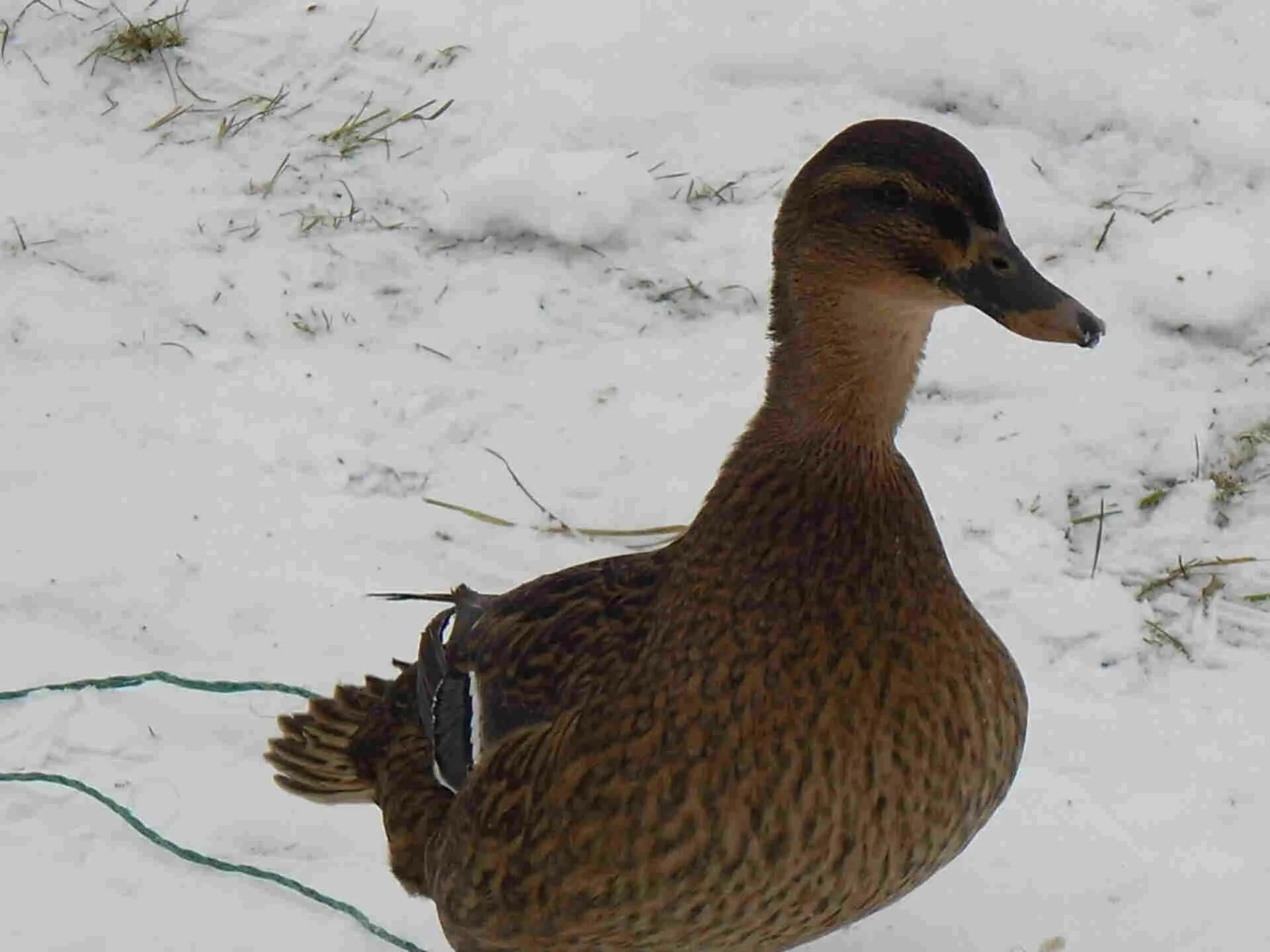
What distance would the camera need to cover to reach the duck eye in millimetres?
2012

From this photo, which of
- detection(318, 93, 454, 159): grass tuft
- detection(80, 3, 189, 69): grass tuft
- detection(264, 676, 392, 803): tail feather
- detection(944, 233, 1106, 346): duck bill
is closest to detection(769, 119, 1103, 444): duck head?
detection(944, 233, 1106, 346): duck bill

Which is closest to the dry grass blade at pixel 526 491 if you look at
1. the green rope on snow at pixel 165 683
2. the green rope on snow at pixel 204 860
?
the green rope on snow at pixel 165 683

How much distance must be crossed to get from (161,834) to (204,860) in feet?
0.37

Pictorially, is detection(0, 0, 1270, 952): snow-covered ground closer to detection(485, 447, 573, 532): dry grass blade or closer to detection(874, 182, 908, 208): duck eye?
detection(485, 447, 573, 532): dry grass blade

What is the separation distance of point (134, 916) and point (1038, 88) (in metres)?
2.67

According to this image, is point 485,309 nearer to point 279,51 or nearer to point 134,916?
point 279,51

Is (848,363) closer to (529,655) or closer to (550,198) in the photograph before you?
(529,655)

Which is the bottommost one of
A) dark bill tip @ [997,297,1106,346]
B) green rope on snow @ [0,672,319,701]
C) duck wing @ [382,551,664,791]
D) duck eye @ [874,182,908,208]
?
green rope on snow @ [0,672,319,701]

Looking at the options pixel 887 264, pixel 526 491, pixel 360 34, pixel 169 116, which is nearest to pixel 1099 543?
pixel 526 491

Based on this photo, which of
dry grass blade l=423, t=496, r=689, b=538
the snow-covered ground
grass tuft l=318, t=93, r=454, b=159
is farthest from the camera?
grass tuft l=318, t=93, r=454, b=159

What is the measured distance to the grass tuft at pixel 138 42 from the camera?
4.57 metres

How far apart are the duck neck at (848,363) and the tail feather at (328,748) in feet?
3.17

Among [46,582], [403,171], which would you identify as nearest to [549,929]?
[46,582]

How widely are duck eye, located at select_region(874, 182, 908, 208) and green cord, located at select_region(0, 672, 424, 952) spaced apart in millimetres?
1384
